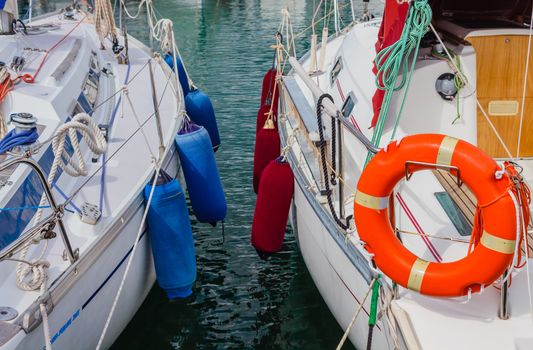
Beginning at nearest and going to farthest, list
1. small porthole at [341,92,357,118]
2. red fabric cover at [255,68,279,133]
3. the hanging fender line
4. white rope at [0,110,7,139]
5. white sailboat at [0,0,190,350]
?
white sailboat at [0,0,190,350], the hanging fender line, white rope at [0,110,7,139], small porthole at [341,92,357,118], red fabric cover at [255,68,279,133]

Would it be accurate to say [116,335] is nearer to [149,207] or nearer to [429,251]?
[149,207]

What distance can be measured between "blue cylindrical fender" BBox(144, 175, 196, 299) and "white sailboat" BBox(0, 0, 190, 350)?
0.37 feet

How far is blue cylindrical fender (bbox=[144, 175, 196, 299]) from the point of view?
5082mm

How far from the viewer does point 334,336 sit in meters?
5.38

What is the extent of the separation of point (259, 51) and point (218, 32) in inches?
138

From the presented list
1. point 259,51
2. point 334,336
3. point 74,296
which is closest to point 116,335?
point 74,296

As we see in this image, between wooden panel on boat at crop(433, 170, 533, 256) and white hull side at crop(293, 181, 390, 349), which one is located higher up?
wooden panel on boat at crop(433, 170, 533, 256)

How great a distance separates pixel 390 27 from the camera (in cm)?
461

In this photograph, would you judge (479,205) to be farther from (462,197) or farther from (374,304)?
(462,197)

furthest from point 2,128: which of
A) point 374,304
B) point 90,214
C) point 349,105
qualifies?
point 374,304

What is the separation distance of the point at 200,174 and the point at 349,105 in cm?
169

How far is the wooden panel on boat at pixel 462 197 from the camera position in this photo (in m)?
4.09

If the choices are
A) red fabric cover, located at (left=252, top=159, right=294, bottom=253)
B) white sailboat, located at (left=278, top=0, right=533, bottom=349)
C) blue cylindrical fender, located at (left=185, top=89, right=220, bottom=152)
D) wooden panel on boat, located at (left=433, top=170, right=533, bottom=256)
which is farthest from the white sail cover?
wooden panel on boat, located at (left=433, top=170, right=533, bottom=256)

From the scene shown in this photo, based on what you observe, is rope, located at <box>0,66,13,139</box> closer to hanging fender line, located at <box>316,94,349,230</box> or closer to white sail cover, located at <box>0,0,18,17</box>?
white sail cover, located at <box>0,0,18,17</box>
